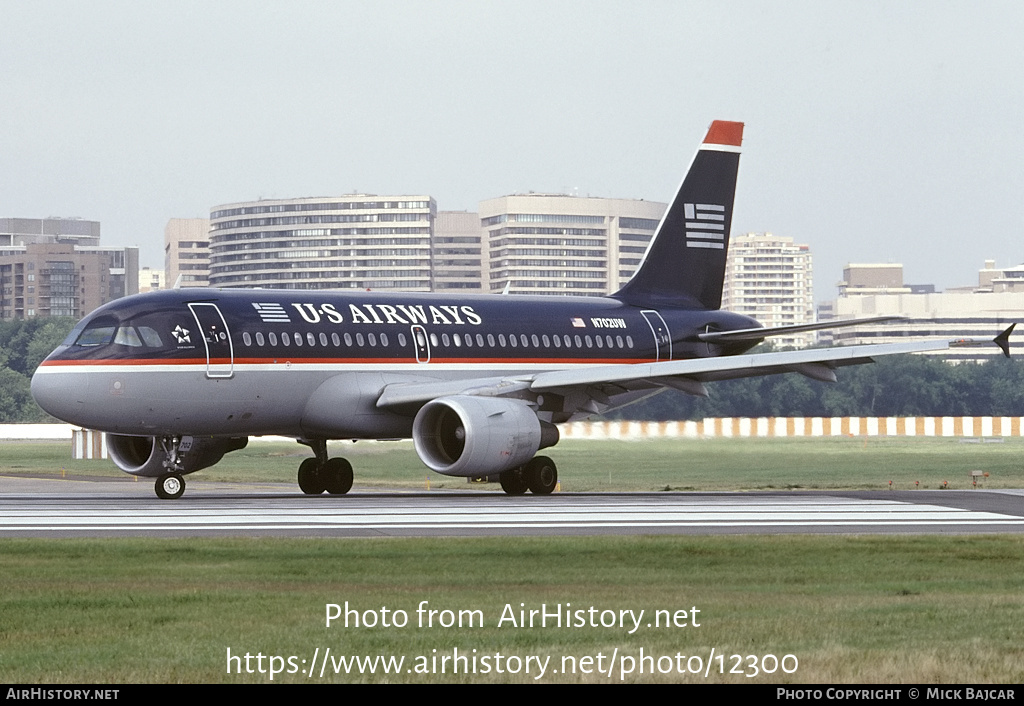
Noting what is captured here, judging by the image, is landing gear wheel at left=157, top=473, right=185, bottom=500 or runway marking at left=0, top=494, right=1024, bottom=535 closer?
runway marking at left=0, top=494, right=1024, bottom=535

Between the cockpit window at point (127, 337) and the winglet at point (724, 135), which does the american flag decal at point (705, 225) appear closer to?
the winglet at point (724, 135)

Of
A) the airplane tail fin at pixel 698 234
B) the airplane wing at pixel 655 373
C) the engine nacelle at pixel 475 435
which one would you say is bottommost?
the engine nacelle at pixel 475 435

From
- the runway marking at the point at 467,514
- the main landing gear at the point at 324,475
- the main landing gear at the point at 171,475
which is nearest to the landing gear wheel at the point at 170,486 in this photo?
the main landing gear at the point at 171,475

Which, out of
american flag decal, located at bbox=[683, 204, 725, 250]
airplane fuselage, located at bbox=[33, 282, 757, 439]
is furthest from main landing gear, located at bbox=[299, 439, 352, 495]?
american flag decal, located at bbox=[683, 204, 725, 250]

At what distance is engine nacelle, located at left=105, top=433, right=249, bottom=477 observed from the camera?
32.2 m

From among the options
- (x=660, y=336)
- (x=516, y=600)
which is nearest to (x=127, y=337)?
(x=660, y=336)

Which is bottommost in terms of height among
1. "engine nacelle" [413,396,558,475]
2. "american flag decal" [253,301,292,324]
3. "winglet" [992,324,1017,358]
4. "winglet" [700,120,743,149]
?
"engine nacelle" [413,396,558,475]

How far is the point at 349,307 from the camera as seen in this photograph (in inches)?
1313

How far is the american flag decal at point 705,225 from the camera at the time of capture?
1615 inches

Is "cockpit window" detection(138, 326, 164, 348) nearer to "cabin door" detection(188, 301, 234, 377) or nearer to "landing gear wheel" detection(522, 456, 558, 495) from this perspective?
"cabin door" detection(188, 301, 234, 377)

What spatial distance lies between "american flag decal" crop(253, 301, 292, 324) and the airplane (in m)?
0.04

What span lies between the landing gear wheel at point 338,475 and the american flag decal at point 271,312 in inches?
148

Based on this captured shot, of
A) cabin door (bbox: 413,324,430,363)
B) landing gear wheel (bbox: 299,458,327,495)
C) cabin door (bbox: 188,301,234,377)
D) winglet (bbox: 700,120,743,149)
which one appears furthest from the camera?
winglet (bbox: 700,120,743,149)

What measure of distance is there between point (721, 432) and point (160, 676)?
31215 mm
